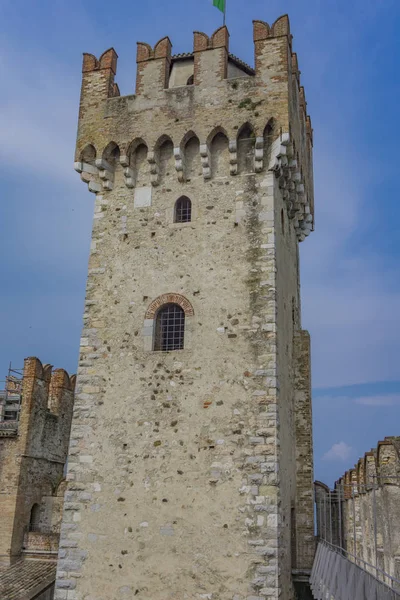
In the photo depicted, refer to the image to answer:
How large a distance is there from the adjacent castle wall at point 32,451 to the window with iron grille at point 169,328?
29.2ft

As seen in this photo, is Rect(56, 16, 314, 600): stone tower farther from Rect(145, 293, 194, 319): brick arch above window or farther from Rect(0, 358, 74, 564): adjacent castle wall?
Rect(0, 358, 74, 564): adjacent castle wall

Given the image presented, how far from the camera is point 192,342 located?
1197 cm

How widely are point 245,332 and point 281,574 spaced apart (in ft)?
14.4

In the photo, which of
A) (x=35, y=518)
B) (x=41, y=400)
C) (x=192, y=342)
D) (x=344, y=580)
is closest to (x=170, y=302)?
(x=192, y=342)

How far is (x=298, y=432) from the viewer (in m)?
13.7

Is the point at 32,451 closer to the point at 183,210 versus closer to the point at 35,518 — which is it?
the point at 35,518

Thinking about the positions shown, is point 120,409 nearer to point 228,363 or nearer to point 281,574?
point 228,363

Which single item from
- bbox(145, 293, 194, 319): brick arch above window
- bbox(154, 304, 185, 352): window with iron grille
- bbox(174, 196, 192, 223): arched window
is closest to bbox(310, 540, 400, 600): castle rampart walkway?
bbox(154, 304, 185, 352): window with iron grille

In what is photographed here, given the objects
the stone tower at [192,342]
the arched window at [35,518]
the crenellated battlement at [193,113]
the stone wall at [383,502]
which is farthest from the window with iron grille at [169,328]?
the arched window at [35,518]

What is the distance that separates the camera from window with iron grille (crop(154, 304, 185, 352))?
12273mm

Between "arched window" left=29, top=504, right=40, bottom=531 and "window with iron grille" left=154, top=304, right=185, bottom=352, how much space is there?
33.4 feet

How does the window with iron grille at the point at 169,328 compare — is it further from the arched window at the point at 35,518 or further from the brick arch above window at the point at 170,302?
the arched window at the point at 35,518

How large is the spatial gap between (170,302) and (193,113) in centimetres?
429

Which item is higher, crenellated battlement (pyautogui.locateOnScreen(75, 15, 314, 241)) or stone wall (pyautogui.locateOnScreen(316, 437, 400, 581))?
crenellated battlement (pyautogui.locateOnScreen(75, 15, 314, 241))
